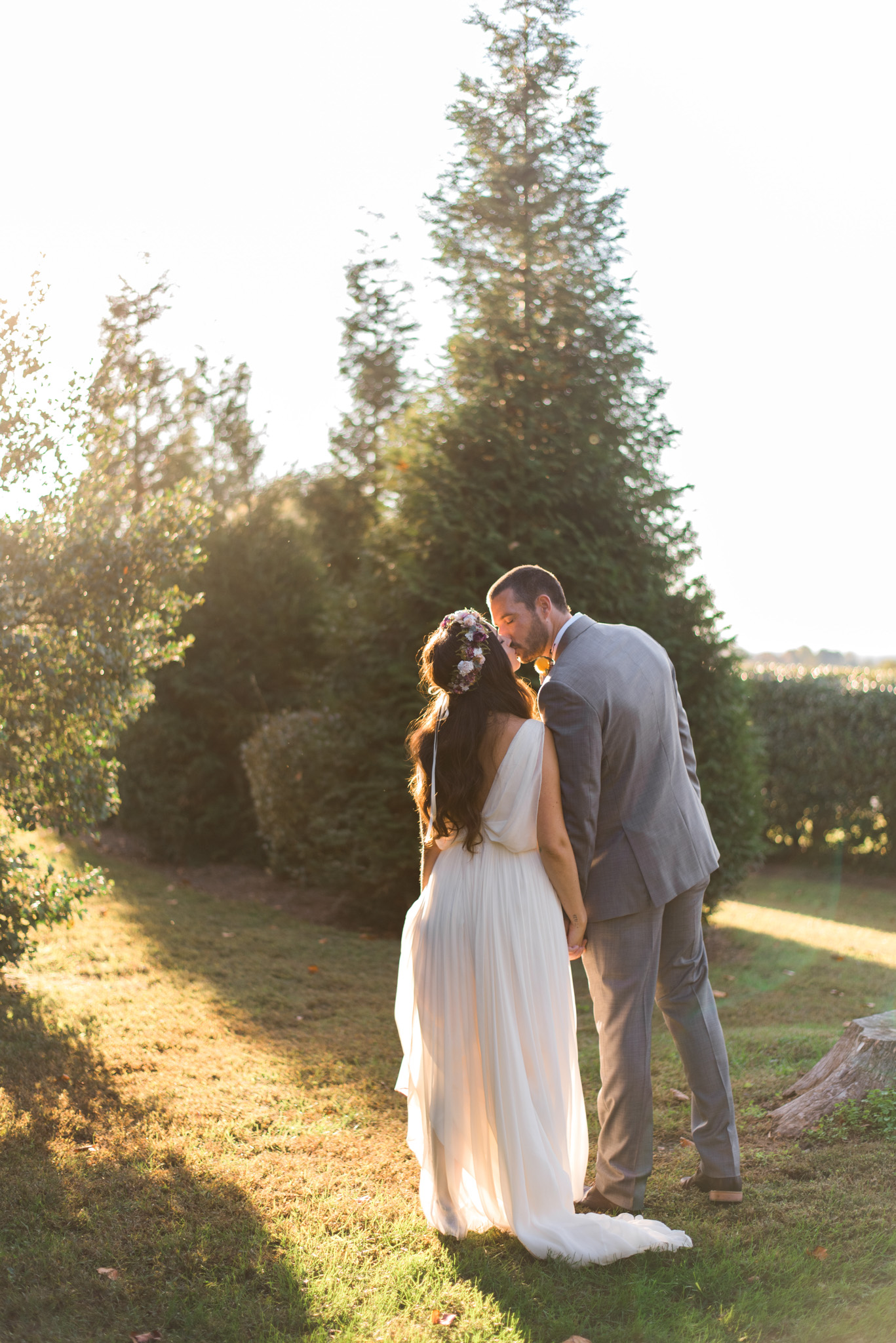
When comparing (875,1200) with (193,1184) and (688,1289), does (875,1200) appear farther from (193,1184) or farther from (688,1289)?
(193,1184)

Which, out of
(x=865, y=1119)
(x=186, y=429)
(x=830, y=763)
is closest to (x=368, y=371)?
(x=186, y=429)

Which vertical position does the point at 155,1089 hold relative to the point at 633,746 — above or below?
below

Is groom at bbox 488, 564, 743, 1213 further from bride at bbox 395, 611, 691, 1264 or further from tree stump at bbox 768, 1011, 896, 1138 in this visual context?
tree stump at bbox 768, 1011, 896, 1138

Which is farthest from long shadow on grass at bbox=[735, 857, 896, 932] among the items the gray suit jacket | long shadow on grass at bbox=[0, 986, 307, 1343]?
long shadow on grass at bbox=[0, 986, 307, 1343]

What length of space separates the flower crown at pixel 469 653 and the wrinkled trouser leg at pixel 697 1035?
119 cm

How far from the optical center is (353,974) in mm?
7504

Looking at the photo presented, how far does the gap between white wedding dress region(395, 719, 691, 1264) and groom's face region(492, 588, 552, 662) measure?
0.54 m

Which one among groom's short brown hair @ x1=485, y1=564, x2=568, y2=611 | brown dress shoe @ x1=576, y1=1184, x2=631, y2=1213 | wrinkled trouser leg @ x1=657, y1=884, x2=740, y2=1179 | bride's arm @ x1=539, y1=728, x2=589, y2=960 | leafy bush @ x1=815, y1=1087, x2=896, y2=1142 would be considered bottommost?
brown dress shoe @ x1=576, y1=1184, x2=631, y2=1213

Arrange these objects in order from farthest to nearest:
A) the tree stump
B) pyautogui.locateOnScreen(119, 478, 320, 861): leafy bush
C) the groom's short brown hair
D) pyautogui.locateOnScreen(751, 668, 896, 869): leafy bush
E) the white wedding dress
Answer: pyautogui.locateOnScreen(751, 668, 896, 869): leafy bush
pyautogui.locateOnScreen(119, 478, 320, 861): leafy bush
the tree stump
the groom's short brown hair
the white wedding dress

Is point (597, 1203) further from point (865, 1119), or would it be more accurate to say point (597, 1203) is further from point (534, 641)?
point (534, 641)

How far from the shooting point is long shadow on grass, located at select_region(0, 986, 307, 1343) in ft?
10.4

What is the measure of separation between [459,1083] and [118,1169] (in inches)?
62.5

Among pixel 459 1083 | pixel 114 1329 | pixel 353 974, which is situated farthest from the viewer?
pixel 353 974

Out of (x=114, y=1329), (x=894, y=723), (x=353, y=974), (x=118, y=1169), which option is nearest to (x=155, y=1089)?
(x=118, y=1169)
